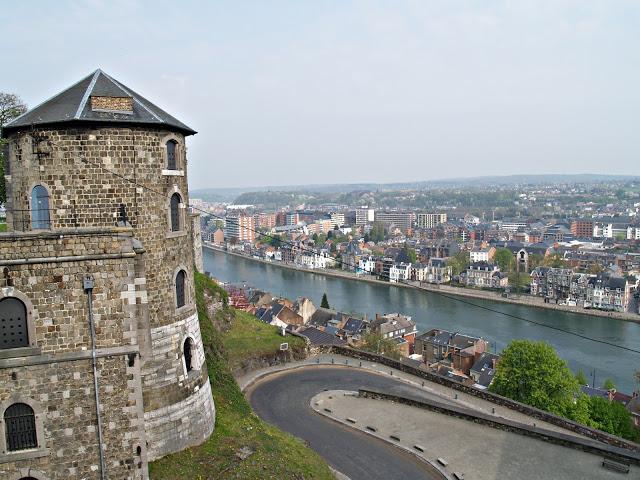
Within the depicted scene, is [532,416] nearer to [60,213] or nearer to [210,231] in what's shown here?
[60,213]

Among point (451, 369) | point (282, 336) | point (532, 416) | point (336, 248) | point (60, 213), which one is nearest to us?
point (60, 213)

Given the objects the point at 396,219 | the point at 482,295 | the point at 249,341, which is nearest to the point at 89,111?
the point at 249,341

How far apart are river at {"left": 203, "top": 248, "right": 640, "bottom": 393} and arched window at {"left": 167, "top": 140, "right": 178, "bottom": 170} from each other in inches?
1486

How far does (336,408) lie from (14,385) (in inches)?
455

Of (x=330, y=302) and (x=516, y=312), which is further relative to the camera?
(x=330, y=302)

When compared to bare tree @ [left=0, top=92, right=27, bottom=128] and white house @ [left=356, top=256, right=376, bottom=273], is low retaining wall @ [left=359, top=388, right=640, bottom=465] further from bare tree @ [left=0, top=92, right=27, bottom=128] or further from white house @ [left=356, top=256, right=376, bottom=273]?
white house @ [left=356, top=256, right=376, bottom=273]

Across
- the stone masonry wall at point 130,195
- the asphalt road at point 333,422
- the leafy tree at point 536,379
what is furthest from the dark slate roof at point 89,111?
the leafy tree at point 536,379

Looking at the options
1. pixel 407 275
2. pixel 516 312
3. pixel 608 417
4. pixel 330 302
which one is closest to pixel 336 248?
pixel 407 275

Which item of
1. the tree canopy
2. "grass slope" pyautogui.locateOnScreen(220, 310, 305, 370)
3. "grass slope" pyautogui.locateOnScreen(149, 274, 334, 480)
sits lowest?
the tree canopy

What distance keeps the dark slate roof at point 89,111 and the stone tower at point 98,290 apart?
34 mm

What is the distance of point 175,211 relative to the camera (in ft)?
37.8

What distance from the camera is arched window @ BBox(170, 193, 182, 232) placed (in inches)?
451

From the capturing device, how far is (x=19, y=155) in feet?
33.5

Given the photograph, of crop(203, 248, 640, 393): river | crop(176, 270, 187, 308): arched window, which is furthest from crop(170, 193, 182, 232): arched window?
crop(203, 248, 640, 393): river
